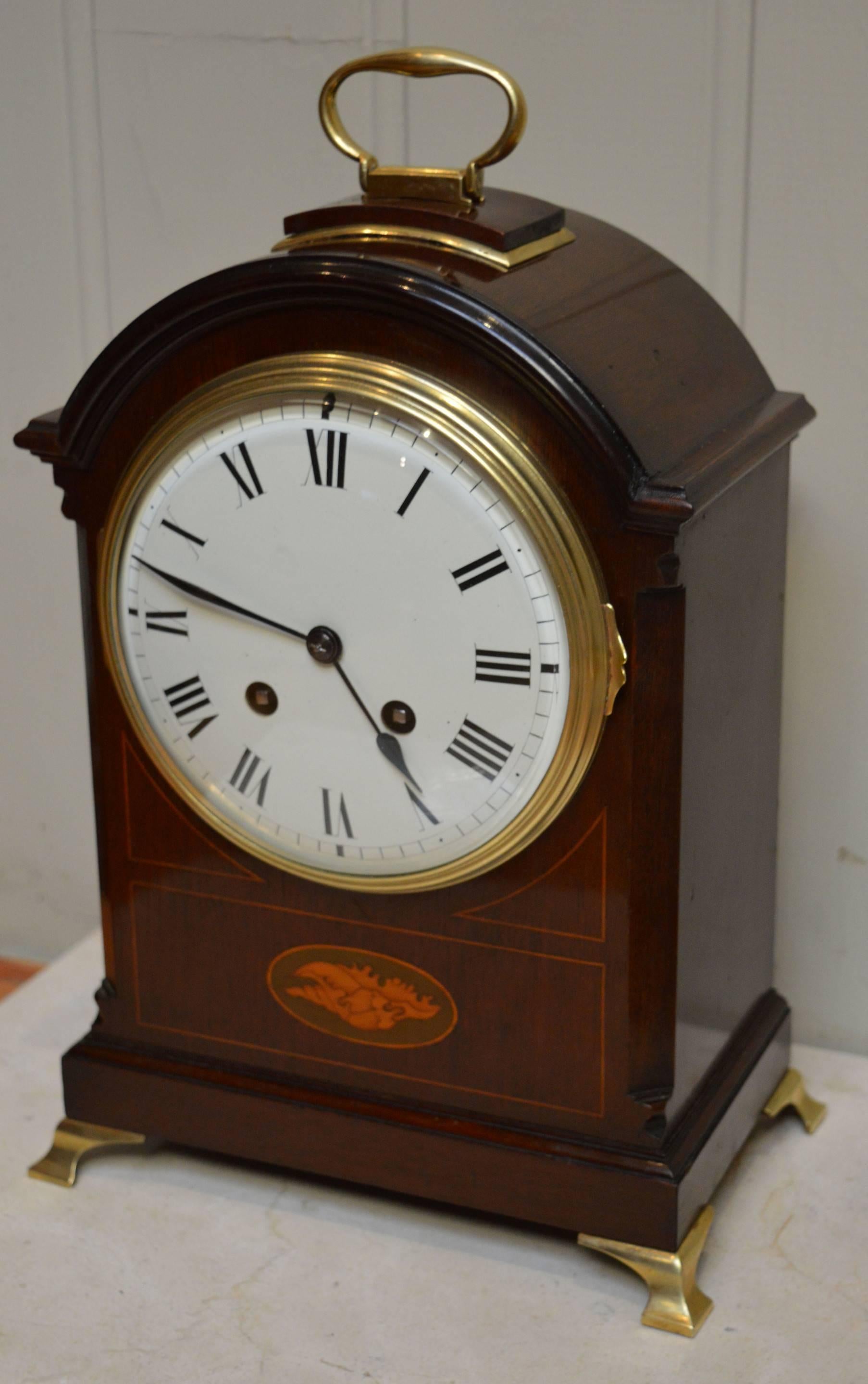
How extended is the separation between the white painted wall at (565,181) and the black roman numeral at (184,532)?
1.89ft

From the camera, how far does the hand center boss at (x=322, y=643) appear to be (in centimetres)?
132

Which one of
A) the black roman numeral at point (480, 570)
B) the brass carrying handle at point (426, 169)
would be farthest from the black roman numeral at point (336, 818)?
the brass carrying handle at point (426, 169)

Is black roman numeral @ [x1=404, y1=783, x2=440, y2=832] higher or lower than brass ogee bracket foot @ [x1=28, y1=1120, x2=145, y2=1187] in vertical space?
higher

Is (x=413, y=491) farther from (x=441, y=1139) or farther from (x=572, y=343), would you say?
(x=441, y=1139)

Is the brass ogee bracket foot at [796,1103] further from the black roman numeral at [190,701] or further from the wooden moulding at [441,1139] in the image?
the black roman numeral at [190,701]

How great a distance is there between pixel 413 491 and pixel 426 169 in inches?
11.2

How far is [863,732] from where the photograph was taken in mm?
1706

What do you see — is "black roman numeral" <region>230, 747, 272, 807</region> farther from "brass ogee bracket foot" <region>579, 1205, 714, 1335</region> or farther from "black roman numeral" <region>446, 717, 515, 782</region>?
"brass ogee bracket foot" <region>579, 1205, 714, 1335</region>

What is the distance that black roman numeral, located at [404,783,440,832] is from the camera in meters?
1.33

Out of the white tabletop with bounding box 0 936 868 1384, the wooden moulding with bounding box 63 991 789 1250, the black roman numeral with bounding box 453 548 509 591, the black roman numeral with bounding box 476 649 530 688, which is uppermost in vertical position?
the black roman numeral with bounding box 453 548 509 591

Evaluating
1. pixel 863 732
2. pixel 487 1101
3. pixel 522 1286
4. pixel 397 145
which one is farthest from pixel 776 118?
pixel 522 1286

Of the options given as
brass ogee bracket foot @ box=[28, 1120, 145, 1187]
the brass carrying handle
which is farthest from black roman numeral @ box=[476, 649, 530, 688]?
brass ogee bracket foot @ box=[28, 1120, 145, 1187]

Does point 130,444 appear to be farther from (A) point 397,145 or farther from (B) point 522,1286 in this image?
(B) point 522,1286

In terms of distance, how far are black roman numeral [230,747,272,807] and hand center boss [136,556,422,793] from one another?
111 mm
